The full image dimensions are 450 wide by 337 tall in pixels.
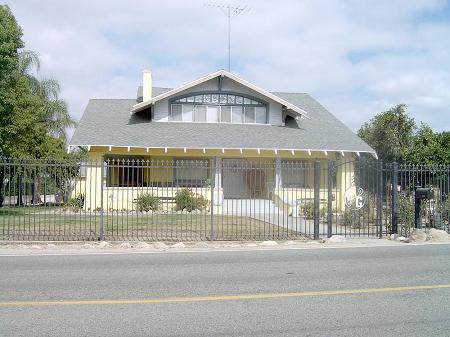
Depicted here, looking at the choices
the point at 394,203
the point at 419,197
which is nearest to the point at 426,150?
the point at 419,197

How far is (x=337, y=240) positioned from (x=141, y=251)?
5.44 meters

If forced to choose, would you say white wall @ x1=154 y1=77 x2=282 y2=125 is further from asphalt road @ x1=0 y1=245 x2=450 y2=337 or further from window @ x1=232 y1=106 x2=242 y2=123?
asphalt road @ x1=0 y1=245 x2=450 y2=337

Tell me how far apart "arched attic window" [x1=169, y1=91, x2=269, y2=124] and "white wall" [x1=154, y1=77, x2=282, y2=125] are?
0.71 ft

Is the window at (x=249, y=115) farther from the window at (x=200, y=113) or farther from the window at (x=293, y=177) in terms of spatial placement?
the window at (x=293, y=177)

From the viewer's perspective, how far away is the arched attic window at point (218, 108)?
27.4 m

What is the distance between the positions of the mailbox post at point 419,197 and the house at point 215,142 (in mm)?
6893

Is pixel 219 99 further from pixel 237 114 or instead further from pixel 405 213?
pixel 405 213

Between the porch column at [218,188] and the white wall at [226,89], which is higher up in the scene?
the white wall at [226,89]

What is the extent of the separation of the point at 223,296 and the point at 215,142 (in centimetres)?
1769

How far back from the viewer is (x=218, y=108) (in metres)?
27.6

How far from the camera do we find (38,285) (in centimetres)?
800

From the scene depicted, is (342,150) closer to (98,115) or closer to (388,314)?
(98,115)

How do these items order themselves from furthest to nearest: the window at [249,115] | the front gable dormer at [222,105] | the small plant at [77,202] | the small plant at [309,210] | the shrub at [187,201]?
the window at [249,115] < the front gable dormer at [222,105] < the small plant at [77,202] < the shrub at [187,201] < the small plant at [309,210]

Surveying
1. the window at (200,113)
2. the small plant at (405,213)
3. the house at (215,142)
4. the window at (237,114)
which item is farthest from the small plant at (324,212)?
the window at (200,113)
